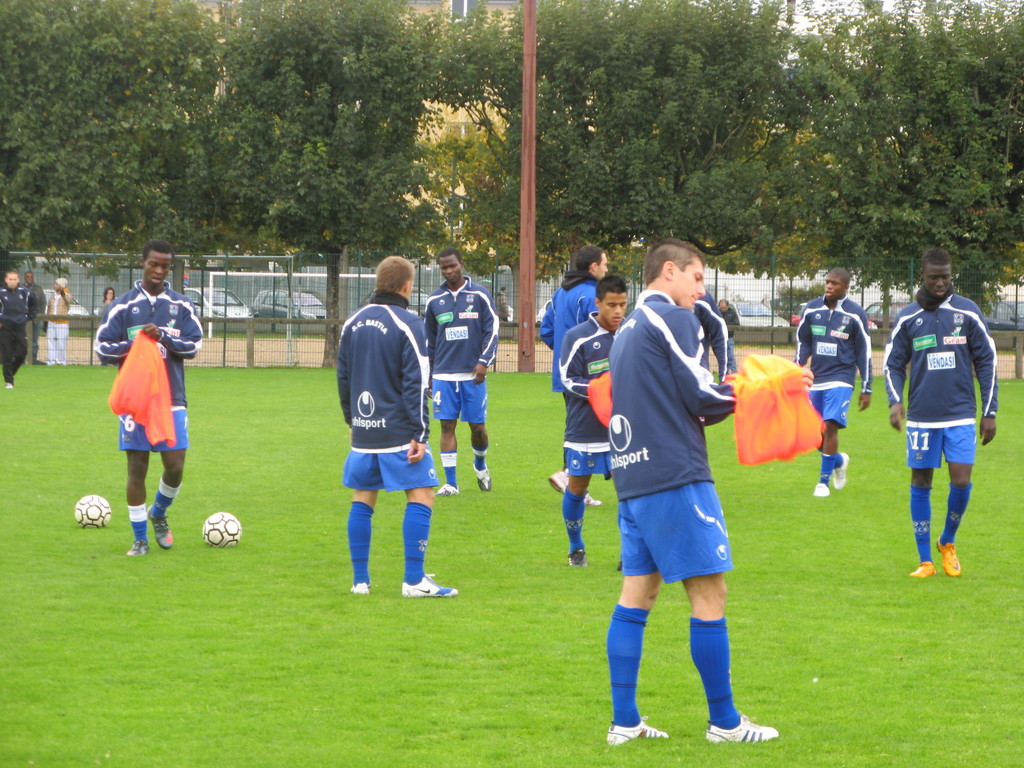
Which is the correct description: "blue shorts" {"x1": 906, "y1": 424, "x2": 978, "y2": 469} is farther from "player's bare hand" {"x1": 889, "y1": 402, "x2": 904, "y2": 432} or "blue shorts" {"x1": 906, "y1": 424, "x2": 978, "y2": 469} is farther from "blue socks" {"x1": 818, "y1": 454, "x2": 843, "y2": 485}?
"blue socks" {"x1": 818, "y1": 454, "x2": 843, "y2": 485}

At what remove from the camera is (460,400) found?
40.8ft

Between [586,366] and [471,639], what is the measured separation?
97.2 inches

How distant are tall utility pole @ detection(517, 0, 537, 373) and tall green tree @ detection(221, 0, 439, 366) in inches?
180

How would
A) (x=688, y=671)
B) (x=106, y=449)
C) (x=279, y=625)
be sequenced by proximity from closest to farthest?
1. (x=688, y=671)
2. (x=279, y=625)
3. (x=106, y=449)

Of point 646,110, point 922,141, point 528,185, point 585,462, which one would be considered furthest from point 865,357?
point 646,110

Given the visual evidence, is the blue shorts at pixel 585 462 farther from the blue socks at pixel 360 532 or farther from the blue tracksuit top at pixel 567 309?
the blue socks at pixel 360 532

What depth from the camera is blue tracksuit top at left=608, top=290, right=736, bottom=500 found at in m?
5.00

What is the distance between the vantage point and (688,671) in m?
6.38

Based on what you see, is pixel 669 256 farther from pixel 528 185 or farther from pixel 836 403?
pixel 528 185

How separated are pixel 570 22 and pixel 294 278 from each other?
31.5ft

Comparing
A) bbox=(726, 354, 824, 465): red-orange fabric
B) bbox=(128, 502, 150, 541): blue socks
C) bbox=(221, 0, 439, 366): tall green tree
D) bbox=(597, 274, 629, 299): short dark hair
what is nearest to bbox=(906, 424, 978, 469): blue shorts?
bbox=(597, 274, 629, 299): short dark hair

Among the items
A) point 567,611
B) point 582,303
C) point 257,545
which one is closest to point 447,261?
point 582,303

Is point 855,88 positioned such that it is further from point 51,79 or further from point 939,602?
point 939,602

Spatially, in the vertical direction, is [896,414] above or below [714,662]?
above
